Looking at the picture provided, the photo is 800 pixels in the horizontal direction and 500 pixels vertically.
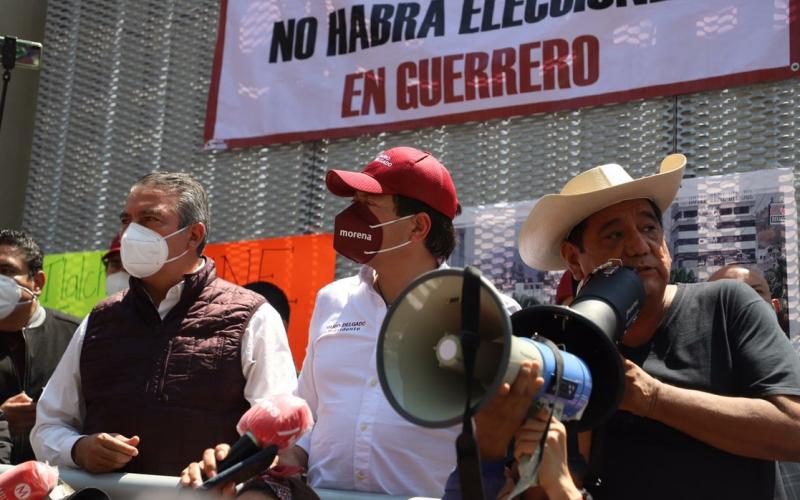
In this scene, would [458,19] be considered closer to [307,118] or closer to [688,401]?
[307,118]

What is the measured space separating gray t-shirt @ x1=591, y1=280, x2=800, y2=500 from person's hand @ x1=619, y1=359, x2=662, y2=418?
216 millimetres

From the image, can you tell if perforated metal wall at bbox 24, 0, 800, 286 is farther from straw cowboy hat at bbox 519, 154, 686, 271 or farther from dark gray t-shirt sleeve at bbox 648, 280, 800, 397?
dark gray t-shirt sleeve at bbox 648, 280, 800, 397

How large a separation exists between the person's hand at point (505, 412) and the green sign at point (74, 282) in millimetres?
4198

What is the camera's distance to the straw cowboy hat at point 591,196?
238 centimetres

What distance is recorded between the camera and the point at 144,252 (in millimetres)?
3129

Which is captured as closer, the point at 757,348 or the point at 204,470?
the point at 757,348

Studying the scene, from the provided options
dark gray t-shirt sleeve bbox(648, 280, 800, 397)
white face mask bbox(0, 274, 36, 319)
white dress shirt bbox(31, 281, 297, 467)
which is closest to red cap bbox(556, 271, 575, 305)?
white dress shirt bbox(31, 281, 297, 467)

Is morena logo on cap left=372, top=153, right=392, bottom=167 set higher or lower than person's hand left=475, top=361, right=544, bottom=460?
higher

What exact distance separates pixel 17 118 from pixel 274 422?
5333 millimetres

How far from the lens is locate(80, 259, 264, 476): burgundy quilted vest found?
9.14ft

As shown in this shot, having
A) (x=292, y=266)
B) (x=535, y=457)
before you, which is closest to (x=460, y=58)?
(x=292, y=266)

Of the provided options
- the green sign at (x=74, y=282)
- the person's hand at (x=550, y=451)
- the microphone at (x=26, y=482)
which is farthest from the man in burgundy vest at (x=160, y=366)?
the green sign at (x=74, y=282)

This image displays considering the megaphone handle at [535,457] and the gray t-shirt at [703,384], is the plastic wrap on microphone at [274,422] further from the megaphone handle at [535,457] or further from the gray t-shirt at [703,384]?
the gray t-shirt at [703,384]

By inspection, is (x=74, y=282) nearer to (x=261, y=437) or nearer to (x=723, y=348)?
(x=261, y=437)
